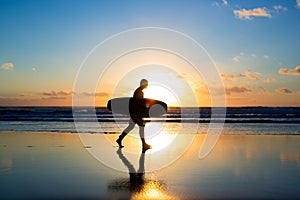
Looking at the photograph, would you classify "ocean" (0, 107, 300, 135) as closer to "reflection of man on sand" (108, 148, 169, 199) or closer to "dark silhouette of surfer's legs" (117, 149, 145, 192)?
"dark silhouette of surfer's legs" (117, 149, 145, 192)

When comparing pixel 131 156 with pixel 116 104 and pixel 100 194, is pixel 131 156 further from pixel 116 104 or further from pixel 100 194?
pixel 100 194

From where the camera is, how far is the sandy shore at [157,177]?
580cm

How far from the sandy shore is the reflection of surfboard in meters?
1.41

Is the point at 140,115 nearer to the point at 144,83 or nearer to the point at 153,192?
the point at 144,83

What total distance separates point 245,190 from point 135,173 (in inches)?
98.0

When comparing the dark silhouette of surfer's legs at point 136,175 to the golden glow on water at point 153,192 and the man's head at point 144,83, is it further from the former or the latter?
the man's head at point 144,83

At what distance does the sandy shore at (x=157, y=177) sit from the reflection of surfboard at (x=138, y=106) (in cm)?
141

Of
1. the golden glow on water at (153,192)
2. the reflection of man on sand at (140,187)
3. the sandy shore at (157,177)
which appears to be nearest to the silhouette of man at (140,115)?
the sandy shore at (157,177)

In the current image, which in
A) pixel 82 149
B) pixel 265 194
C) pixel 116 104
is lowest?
pixel 265 194

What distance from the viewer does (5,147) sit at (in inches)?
463

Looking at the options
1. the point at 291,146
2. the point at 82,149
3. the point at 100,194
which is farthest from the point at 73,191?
the point at 291,146

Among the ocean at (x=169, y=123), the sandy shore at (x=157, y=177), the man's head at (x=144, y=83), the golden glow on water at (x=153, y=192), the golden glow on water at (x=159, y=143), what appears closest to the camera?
the golden glow on water at (x=153, y=192)

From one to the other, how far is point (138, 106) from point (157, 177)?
4.28m

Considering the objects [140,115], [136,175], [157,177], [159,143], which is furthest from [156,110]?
[157,177]
